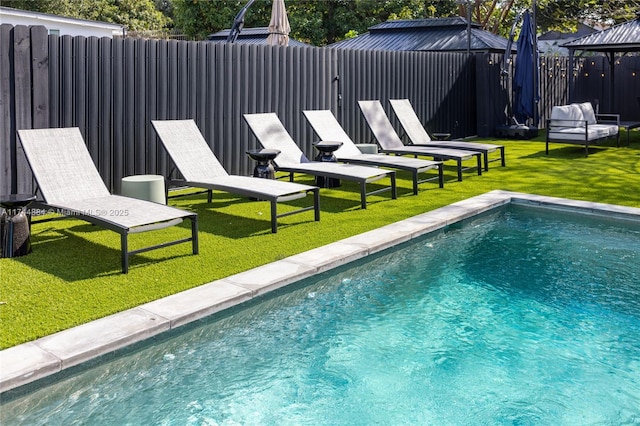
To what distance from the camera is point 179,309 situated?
13.3 feet

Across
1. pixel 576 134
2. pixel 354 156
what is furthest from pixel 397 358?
pixel 576 134

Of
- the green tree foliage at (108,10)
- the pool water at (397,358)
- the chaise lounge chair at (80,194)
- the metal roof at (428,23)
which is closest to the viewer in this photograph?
the pool water at (397,358)

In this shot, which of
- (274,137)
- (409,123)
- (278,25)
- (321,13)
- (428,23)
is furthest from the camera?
(321,13)

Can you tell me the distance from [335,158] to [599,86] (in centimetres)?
1447

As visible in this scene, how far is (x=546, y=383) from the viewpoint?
3.48 m

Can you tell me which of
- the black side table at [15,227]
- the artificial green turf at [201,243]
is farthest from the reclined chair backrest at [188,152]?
the black side table at [15,227]

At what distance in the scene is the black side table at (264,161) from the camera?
7879 millimetres

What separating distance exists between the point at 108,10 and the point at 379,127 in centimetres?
3308

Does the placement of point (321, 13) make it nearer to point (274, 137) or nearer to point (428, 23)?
point (428, 23)

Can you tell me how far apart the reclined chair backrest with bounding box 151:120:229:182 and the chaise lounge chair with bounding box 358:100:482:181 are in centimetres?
329

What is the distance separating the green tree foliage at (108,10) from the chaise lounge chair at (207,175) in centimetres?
2897

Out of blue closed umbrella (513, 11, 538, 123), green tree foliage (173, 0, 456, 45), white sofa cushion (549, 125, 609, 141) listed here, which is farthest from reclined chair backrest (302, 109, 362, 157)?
green tree foliage (173, 0, 456, 45)

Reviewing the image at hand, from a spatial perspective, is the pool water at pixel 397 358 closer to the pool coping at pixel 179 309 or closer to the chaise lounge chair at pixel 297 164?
the pool coping at pixel 179 309

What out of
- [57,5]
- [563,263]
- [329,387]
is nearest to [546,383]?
[329,387]
